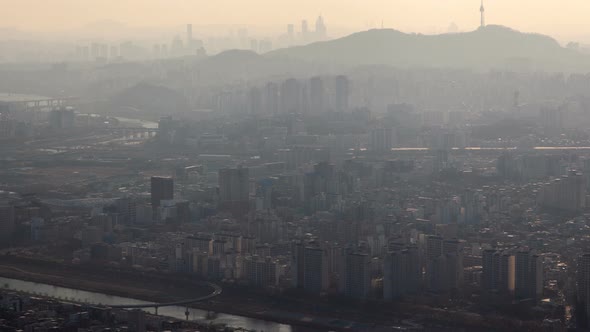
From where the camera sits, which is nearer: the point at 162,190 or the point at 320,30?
the point at 162,190

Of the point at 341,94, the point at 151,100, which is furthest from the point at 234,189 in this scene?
the point at 151,100

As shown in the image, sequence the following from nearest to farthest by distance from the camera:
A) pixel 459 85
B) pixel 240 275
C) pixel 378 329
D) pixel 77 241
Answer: pixel 378 329, pixel 240 275, pixel 77 241, pixel 459 85

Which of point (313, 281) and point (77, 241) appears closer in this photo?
point (313, 281)

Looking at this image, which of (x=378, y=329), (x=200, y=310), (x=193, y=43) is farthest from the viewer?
(x=193, y=43)

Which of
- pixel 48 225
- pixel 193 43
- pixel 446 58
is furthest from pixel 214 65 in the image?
pixel 48 225

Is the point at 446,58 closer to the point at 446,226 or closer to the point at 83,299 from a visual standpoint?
the point at 446,226

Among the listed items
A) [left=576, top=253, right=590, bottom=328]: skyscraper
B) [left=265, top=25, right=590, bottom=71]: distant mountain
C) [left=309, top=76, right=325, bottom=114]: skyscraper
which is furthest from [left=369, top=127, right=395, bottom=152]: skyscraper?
[left=265, top=25, right=590, bottom=71]: distant mountain

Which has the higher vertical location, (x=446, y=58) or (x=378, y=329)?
(x=446, y=58)

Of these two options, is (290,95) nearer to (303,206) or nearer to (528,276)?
(303,206)
